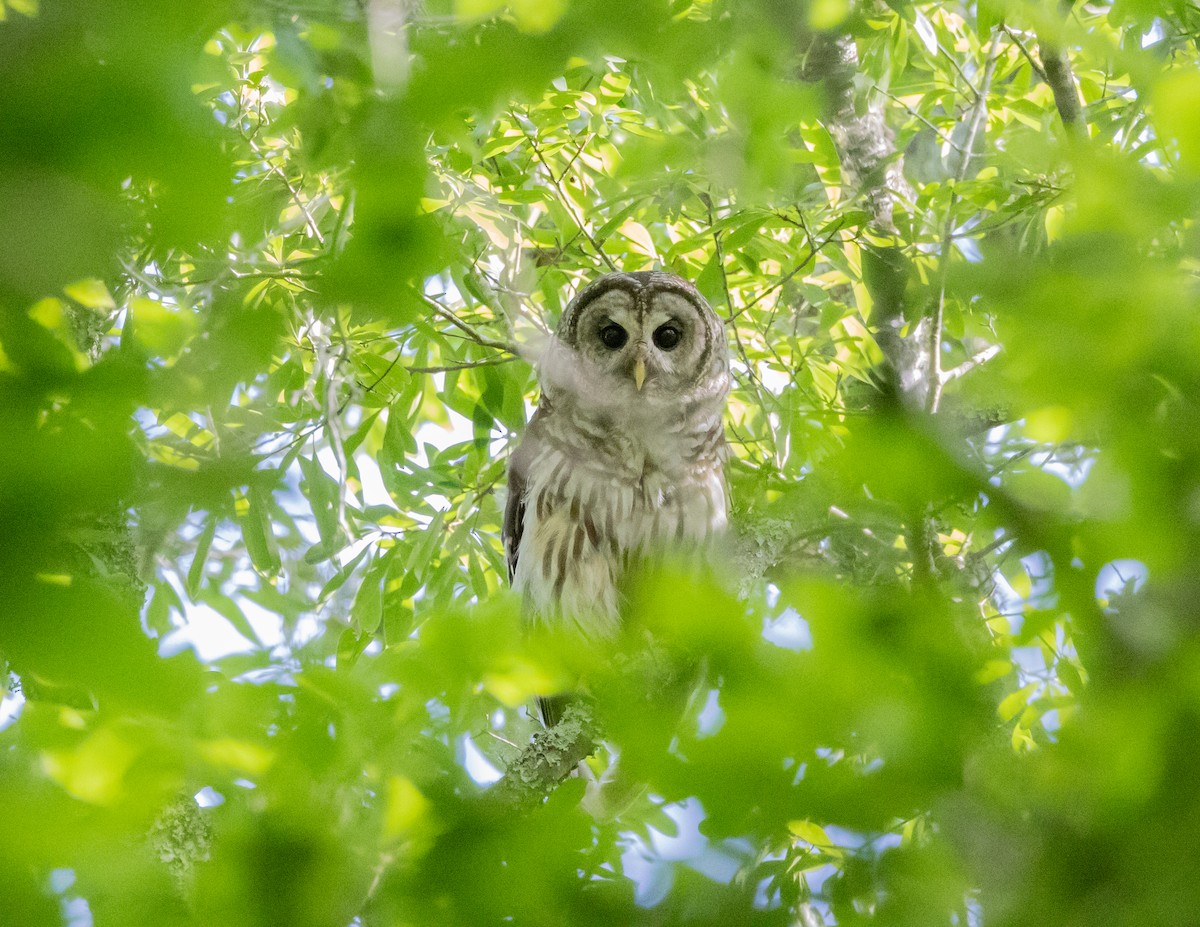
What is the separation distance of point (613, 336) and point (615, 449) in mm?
414

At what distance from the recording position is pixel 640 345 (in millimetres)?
3834

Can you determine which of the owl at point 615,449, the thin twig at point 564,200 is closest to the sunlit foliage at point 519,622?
the thin twig at point 564,200

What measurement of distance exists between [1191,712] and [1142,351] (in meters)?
0.19

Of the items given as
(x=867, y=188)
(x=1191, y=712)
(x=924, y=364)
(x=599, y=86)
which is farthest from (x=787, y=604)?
(x=924, y=364)

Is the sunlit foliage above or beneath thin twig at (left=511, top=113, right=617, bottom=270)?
beneath

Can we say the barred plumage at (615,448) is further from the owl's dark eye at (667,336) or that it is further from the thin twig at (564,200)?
the thin twig at (564,200)

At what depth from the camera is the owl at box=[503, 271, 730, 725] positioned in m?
3.69

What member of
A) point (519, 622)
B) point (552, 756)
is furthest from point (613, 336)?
point (519, 622)

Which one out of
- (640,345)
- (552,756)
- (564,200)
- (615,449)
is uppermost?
(564,200)

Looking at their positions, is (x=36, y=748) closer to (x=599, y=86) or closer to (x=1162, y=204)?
(x=1162, y=204)

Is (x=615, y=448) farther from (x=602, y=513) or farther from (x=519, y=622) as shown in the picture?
(x=519, y=622)

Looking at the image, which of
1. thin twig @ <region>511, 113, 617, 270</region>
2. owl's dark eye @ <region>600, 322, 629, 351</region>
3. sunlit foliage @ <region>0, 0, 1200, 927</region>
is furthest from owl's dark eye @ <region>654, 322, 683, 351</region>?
sunlit foliage @ <region>0, 0, 1200, 927</region>

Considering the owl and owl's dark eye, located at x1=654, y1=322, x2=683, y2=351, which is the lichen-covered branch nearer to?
the owl

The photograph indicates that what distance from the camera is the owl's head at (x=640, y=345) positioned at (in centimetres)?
381
